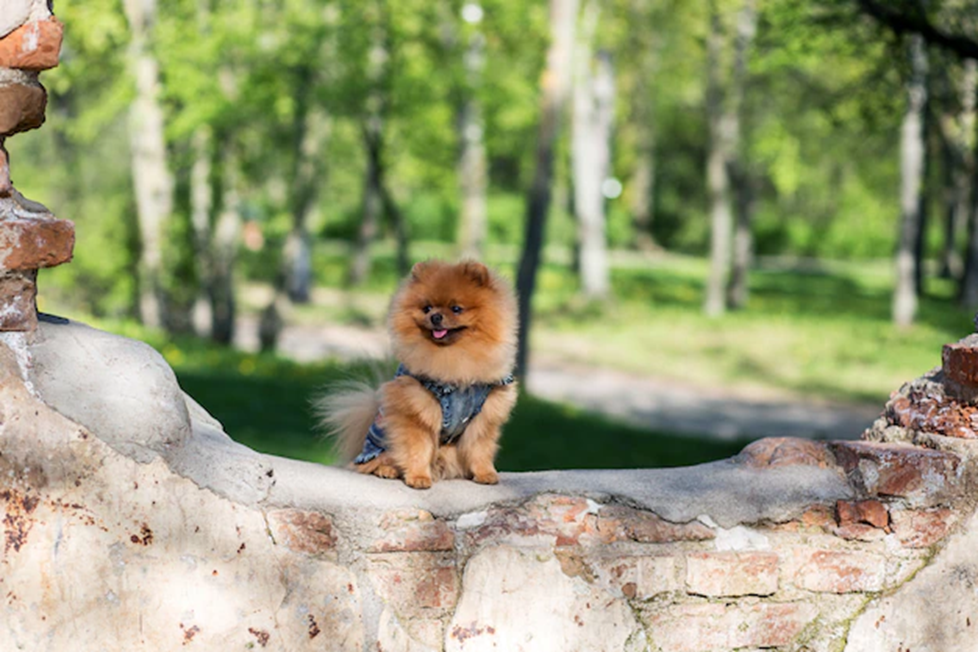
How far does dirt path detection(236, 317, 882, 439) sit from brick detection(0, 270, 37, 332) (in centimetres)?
756

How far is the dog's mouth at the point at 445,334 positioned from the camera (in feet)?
11.0

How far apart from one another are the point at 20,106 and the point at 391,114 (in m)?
12.7

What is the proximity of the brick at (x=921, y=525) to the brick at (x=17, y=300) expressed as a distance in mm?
2685

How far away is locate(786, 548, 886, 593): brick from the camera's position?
3.34 m

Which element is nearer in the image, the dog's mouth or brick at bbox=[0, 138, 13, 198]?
brick at bbox=[0, 138, 13, 198]

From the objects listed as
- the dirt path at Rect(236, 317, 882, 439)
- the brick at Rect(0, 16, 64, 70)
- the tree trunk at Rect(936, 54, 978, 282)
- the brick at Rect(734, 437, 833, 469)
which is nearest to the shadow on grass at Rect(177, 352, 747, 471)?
the dirt path at Rect(236, 317, 882, 439)

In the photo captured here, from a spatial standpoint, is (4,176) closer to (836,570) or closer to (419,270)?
(419,270)

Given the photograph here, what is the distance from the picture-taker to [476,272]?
3.43 metres

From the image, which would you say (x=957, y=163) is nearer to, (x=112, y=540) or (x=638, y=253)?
(x=638, y=253)

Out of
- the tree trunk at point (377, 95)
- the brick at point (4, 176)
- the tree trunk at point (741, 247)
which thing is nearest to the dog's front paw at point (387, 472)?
the brick at point (4, 176)

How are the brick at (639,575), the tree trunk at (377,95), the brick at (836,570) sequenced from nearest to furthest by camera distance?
the brick at (639,575) < the brick at (836,570) < the tree trunk at (377,95)

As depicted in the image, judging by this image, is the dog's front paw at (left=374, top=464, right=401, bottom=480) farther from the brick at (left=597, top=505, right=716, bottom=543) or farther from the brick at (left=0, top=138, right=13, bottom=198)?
the brick at (left=0, top=138, right=13, bottom=198)

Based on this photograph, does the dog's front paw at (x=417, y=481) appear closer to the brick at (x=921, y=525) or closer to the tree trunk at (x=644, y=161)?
the brick at (x=921, y=525)

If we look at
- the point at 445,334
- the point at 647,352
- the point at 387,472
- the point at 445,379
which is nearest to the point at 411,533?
the point at 387,472
